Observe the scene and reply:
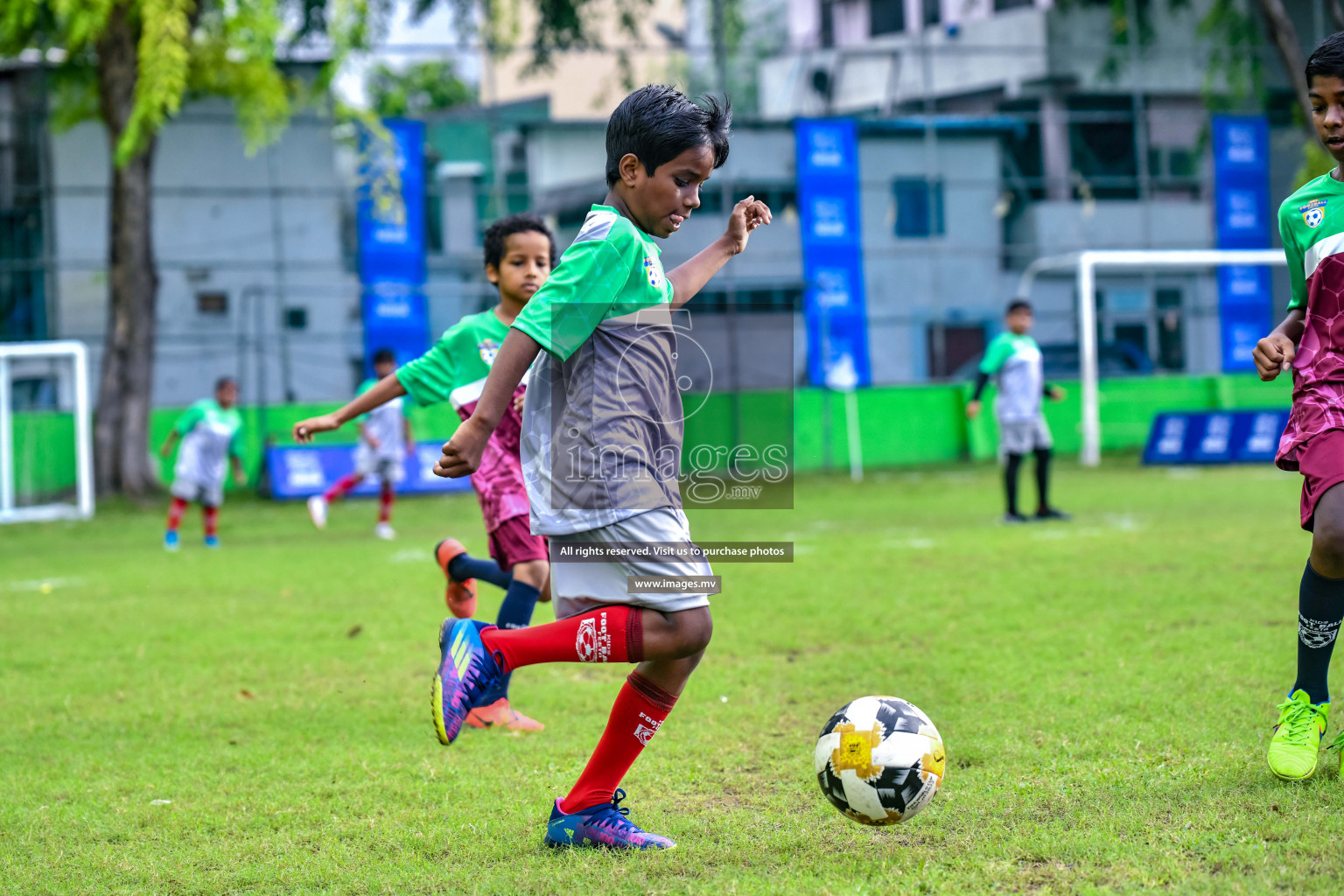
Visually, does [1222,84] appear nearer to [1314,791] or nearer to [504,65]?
[504,65]

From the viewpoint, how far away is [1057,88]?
2448 cm

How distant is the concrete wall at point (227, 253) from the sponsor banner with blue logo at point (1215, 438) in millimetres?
12360

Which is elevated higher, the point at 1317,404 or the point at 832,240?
the point at 832,240

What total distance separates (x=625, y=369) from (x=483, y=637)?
0.73 meters

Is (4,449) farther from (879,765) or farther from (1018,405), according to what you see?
(879,765)

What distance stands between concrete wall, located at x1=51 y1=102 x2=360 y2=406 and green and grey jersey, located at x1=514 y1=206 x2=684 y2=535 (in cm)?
1764

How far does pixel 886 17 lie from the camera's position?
24.8 metres

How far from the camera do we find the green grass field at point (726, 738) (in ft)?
9.44

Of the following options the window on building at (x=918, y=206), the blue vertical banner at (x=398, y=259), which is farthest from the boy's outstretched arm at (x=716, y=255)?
the window on building at (x=918, y=206)

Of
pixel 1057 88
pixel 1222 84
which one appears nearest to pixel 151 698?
pixel 1057 88

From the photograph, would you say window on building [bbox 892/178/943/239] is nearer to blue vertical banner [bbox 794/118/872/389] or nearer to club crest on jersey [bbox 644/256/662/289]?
blue vertical banner [bbox 794/118/872/389]

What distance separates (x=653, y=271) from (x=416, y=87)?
2076cm

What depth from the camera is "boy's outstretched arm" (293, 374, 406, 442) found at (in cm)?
428

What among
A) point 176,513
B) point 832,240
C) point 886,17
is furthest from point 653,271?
point 886,17
